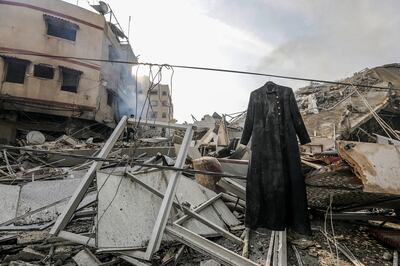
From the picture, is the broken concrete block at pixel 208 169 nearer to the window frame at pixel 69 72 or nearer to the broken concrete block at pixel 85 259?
the broken concrete block at pixel 85 259

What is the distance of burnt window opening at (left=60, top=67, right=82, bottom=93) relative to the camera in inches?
701

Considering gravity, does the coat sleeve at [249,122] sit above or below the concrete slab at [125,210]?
above

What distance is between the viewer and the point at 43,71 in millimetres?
17125

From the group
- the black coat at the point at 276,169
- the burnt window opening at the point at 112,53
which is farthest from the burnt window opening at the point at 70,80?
the black coat at the point at 276,169

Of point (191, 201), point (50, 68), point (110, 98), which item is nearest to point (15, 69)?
point (50, 68)

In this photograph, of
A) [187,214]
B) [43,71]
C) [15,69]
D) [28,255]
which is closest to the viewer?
[28,255]

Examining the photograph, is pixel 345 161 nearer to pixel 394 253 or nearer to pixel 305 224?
pixel 305 224

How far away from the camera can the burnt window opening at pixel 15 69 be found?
16359mm

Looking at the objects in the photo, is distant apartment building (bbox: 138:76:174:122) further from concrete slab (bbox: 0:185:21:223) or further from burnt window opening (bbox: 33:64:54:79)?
burnt window opening (bbox: 33:64:54:79)

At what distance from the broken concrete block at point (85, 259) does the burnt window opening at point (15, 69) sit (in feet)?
52.1

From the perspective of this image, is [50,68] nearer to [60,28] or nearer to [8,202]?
[60,28]

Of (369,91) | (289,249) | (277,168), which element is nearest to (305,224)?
(277,168)

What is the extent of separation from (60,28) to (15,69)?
371 cm

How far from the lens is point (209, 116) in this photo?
2095 cm
